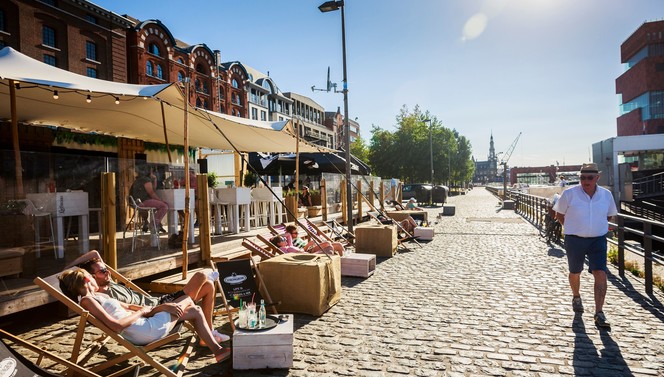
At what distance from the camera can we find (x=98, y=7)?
88.2ft

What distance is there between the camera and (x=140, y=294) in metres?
4.72

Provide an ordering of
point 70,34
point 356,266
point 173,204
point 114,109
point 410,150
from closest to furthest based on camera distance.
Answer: point 173,204
point 356,266
point 114,109
point 70,34
point 410,150

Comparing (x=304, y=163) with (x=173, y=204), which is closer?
(x=173, y=204)

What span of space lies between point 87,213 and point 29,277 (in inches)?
42.6

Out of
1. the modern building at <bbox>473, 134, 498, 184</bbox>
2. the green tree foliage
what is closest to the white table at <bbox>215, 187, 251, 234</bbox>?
the green tree foliage

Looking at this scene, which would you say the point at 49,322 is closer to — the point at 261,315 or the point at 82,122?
the point at 261,315

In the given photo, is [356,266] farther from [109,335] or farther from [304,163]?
[304,163]

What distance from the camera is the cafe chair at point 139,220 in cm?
631

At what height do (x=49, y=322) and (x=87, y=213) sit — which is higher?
(x=87, y=213)

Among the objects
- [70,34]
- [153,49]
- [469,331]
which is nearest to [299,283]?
[469,331]

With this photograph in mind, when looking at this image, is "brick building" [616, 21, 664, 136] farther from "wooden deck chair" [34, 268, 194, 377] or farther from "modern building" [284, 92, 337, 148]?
"wooden deck chair" [34, 268, 194, 377]

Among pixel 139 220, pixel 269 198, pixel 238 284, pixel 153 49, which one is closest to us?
pixel 238 284

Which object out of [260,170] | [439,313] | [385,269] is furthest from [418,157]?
[439,313]

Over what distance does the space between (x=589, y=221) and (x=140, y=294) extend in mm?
5228
